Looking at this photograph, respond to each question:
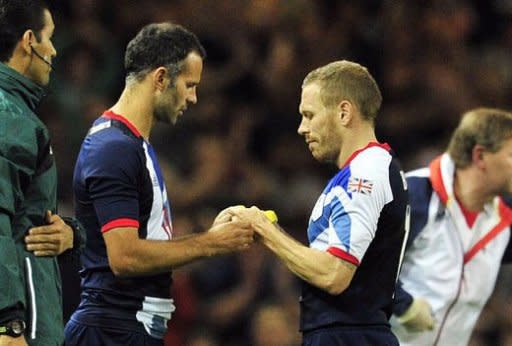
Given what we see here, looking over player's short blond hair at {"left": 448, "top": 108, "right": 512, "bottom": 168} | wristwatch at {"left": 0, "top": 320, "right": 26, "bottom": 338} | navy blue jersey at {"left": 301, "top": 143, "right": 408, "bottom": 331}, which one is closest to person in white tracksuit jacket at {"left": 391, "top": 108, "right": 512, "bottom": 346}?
player's short blond hair at {"left": 448, "top": 108, "right": 512, "bottom": 168}

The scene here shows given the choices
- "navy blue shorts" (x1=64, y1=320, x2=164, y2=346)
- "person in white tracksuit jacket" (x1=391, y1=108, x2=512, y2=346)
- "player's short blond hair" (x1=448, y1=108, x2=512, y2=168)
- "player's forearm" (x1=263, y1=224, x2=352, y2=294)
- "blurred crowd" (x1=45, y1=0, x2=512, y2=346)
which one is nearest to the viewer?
"player's forearm" (x1=263, y1=224, x2=352, y2=294)

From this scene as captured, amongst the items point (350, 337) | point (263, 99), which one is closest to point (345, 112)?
point (350, 337)

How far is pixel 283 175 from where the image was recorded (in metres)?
9.27

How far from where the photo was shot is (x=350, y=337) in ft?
15.3

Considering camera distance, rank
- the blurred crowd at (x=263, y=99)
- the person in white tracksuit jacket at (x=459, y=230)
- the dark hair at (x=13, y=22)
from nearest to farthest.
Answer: the dark hair at (x=13, y=22), the person in white tracksuit jacket at (x=459, y=230), the blurred crowd at (x=263, y=99)

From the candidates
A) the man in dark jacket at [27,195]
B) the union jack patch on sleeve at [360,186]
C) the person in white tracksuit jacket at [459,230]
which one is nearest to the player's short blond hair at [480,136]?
the person in white tracksuit jacket at [459,230]

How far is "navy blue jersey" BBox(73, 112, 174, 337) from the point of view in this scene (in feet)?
15.3

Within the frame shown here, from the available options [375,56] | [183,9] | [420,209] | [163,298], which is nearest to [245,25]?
[183,9]

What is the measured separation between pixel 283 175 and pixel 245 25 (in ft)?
4.45

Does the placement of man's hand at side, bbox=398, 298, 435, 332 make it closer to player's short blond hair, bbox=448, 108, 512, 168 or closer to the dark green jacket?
player's short blond hair, bbox=448, 108, 512, 168

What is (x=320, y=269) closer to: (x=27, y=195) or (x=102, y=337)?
(x=102, y=337)

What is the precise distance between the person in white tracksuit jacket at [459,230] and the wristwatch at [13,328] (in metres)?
2.59

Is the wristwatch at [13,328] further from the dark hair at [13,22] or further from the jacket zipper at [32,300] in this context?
the dark hair at [13,22]

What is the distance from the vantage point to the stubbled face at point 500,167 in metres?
6.32
